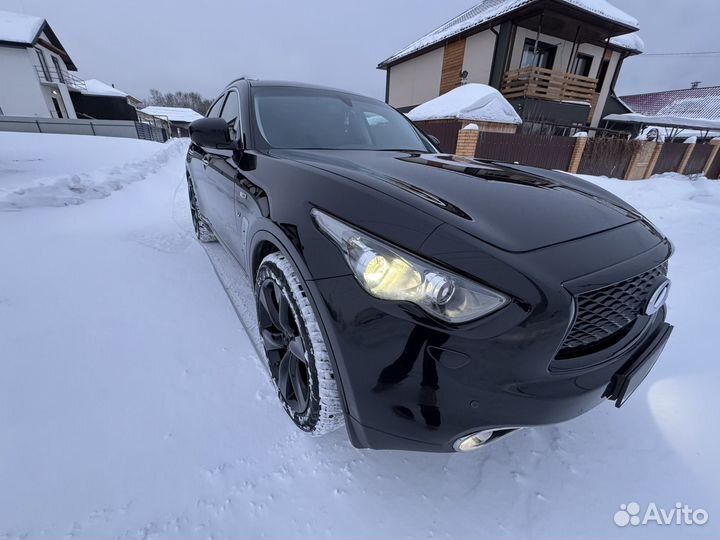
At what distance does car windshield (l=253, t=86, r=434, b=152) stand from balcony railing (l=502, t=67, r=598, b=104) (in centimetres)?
1323

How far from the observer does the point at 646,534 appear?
1.14 metres

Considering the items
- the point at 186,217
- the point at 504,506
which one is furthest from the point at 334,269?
the point at 186,217

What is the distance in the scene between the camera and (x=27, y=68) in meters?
24.4

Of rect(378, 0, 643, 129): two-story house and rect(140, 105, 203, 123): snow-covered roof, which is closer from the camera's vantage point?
rect(378, 0, 643, 129): two-story house

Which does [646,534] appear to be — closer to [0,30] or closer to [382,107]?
[382,107]

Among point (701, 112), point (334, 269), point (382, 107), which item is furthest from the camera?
point (701, 112)

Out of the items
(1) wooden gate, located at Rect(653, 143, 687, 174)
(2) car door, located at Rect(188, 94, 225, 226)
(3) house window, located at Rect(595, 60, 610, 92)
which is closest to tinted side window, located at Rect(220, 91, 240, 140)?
(2) car door, located at Rect(188, 94, 225, 226)

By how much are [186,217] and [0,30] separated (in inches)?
1406

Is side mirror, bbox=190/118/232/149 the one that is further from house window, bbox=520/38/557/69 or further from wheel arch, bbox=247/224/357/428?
house window, bbox=520/38/557/69

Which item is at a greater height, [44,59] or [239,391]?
[44,59]

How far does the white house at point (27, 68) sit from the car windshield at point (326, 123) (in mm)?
35332

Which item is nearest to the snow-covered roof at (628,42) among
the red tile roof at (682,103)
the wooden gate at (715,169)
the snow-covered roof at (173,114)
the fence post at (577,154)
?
the wooden gate at (715,169)

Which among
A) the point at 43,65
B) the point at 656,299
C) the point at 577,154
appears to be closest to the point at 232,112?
the point at 656,299

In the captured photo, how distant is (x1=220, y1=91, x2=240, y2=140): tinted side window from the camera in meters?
2.20
